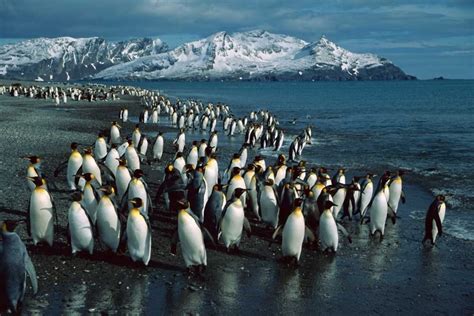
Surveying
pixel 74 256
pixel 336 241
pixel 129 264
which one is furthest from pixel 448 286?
pixel 74 256

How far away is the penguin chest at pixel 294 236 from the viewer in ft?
29.7

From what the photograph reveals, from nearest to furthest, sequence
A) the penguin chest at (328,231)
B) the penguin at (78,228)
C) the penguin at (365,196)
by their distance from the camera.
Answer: the penguin at (78,228) → the penguin chest at (328,231) → the penguin at (365,196)

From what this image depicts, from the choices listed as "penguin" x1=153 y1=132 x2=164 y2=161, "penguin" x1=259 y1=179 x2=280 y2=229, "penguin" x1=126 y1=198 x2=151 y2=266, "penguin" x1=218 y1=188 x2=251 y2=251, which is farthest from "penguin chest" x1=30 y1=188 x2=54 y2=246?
"penguin" x1=153 y1=132 x2=164 y2=161

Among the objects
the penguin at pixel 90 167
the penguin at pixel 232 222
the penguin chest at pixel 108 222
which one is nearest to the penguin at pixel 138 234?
the penguin chest at pixel 108 222

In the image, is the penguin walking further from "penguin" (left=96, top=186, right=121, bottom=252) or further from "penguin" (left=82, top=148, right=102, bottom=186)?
"penguin" (left=82, top=148, right=102, bottom=186)

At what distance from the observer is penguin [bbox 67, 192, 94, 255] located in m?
8.37

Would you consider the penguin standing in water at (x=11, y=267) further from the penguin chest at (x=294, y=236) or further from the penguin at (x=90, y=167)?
the penguin at (x=90, y=167)

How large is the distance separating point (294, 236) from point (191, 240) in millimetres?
1824

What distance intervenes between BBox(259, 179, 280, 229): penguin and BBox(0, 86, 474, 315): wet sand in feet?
0.89

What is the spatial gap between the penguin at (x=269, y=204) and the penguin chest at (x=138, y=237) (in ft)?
10.4

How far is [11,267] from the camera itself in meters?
6.44

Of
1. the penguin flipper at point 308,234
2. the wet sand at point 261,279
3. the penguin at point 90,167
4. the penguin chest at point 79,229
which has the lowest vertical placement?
the wet sand at point 261,279

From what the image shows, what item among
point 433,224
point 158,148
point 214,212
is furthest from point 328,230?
point 158,148

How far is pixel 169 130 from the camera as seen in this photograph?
3156 centimetres
